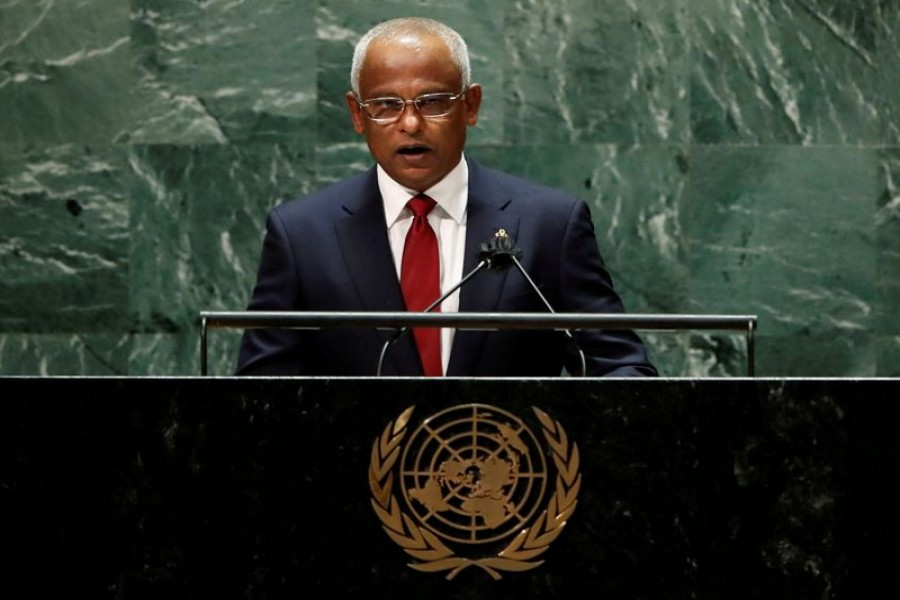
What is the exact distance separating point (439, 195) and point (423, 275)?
0.21 metres

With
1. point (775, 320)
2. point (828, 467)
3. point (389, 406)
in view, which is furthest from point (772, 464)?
point (775, 320)

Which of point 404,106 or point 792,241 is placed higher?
point 404,106

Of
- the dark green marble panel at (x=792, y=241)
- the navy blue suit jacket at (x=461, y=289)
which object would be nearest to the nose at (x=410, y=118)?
the navy blue suit jacket at (x=461, y=289)

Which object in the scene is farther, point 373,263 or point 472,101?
point 472,101

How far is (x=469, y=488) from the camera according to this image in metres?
2.56

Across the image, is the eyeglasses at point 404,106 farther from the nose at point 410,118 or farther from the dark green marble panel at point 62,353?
the dark green marble panel at point 62,353

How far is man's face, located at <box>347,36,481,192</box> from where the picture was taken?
3.63 meters

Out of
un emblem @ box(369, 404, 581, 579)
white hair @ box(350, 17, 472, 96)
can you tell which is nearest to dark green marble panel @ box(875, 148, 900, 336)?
white hair @ box(350, 17, 472, 96)

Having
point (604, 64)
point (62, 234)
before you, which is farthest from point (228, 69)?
point (604, 64)

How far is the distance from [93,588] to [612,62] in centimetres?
325

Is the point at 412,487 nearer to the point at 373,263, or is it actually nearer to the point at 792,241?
the point at 373,263

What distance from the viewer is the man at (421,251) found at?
3.55m

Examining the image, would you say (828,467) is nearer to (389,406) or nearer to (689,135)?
(389,406)

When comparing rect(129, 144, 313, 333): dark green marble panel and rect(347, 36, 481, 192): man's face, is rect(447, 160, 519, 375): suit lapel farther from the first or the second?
rect(129, 144, 313, 333): dark green marble panel
